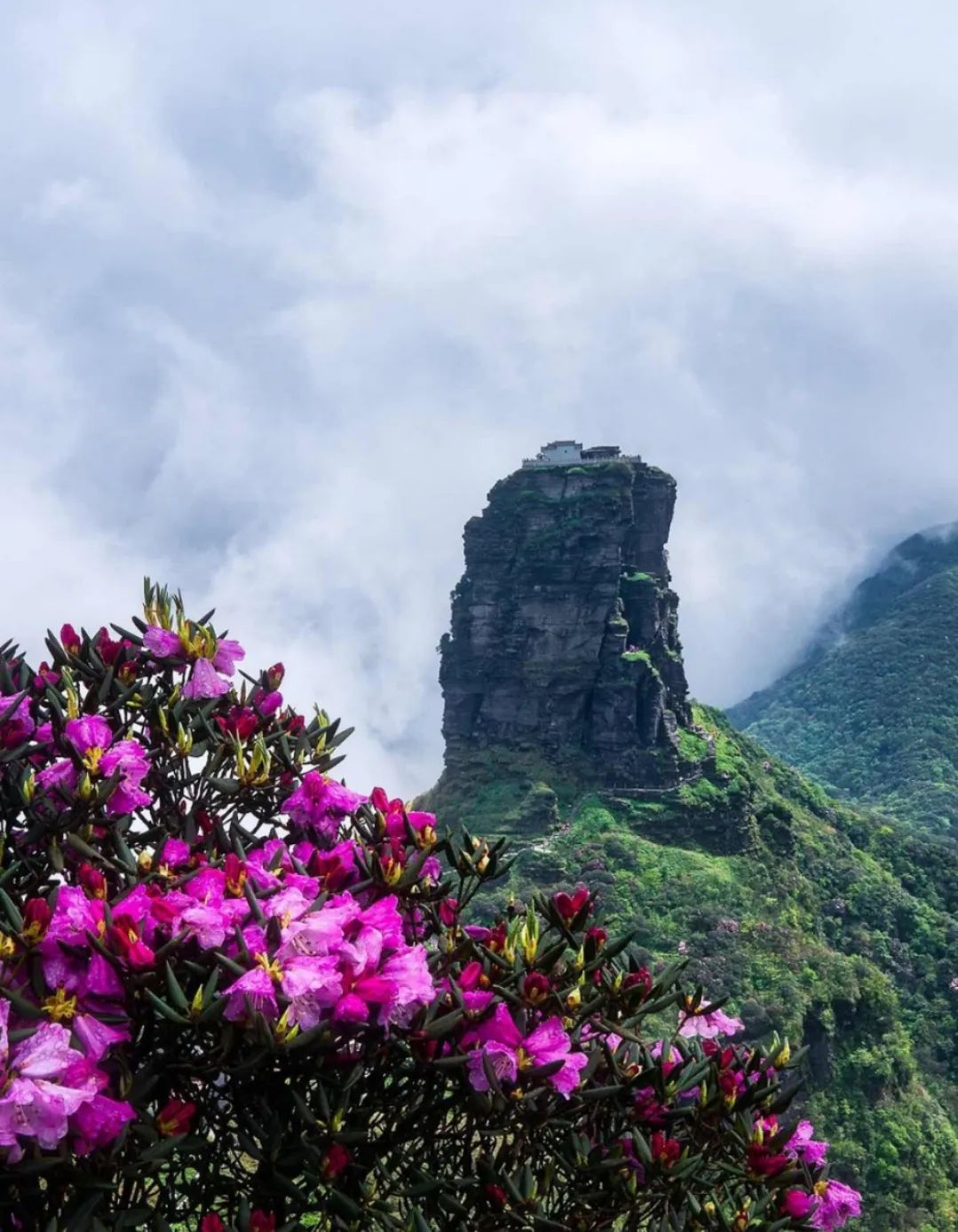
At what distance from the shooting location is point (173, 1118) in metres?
2.53

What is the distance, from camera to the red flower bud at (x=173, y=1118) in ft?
8.28

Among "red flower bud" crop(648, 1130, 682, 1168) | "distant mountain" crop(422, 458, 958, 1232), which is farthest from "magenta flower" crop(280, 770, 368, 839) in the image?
"distant mountain" crop(422, 458, 958, 1232)

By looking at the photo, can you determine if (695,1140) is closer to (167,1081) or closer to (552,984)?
(552,984)

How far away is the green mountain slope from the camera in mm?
36125

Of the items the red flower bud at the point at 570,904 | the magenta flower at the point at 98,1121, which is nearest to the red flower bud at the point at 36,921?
the magenta flower at the point at 98,1121

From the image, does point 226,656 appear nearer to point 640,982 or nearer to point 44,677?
point 44,677

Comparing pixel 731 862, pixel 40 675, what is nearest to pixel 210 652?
pixel 40 675

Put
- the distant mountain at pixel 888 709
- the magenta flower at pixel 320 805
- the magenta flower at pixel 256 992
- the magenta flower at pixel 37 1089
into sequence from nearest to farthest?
the magenta flower at pixel 37 1089, the magenta flower at pixel 256 992, the magenta flower at pixel 320 805, the distant mountain at pixel 888 709

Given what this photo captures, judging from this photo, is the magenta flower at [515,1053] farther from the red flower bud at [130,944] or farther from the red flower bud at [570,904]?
the red flower bud at [130,944]

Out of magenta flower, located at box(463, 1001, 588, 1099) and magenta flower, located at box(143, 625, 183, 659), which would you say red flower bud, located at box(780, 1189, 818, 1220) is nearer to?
magenta flower, located at box(463, 1001, 588, 1099)

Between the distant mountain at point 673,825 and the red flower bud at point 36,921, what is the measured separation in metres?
37.2

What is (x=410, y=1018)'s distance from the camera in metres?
2.82

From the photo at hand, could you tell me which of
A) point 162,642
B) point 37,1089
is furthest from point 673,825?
point 37,1089

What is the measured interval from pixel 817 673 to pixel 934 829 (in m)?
44.6
